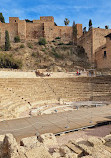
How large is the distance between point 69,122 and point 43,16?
39485mm

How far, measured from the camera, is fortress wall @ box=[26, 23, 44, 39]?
127 feet

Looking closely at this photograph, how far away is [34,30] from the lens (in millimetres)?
39000

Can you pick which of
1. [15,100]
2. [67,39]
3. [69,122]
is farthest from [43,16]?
[69,122]

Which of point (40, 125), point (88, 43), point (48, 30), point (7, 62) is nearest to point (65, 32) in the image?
point (48, 30)

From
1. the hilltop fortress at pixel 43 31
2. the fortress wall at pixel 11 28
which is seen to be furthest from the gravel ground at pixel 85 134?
the fortress wall at pixel 11 28

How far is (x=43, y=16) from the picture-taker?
131ft

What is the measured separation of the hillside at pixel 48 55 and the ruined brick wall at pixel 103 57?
2604 mm

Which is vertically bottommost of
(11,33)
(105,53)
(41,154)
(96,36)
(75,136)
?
(75,136)

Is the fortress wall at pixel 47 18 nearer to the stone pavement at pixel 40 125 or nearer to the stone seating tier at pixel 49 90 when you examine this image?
the stone seating tier at pixel 49 90

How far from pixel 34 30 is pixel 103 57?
2324cm

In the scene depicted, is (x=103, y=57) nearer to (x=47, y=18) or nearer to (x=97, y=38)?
(x=97, y=38)

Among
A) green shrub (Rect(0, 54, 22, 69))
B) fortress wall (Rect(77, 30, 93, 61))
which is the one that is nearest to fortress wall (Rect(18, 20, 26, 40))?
green shrub (Rect(0, 54, 22, 69))

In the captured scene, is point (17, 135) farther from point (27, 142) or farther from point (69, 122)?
point (69, 122)

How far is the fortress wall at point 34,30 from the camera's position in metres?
38.8
